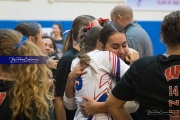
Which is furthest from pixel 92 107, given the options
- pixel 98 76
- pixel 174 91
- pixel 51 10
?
pixel 51 10

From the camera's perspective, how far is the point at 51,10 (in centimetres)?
787

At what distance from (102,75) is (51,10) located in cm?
602

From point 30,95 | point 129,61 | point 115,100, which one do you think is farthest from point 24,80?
point 129,61

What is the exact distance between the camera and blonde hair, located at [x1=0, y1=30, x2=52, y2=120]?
169 cm

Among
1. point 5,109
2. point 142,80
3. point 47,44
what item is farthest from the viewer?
point 47,44

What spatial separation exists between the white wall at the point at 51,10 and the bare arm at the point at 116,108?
6.15 metres

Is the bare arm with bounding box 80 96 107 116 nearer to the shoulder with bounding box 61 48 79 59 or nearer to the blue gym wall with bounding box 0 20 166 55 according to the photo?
the shoulder with bounding box 61 48 79 59

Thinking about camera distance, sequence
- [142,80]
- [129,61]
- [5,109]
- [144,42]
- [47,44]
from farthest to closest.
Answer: [47,44] → [144,42] → [129,61] → [142,80] → [5,109]

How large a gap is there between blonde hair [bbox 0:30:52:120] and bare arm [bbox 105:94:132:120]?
33 cm

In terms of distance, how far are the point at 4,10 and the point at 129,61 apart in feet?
19.4

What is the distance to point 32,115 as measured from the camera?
5.53 feet

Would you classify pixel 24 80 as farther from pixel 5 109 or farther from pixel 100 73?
pixel 100 73

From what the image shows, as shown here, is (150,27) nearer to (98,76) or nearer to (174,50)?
(98,76)

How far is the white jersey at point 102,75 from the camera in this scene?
79.7 inches
